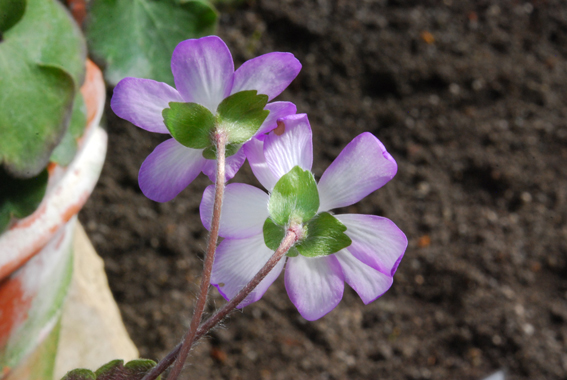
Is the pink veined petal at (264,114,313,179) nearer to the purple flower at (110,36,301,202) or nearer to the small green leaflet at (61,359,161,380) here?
the purple flower at (110,36,301,202)

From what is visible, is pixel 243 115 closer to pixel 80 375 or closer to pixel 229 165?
pixel 229 165

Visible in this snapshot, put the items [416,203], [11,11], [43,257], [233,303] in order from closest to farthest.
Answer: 1. [233,303]
2. [11,11]
3. [43,257]
4. [416,203]

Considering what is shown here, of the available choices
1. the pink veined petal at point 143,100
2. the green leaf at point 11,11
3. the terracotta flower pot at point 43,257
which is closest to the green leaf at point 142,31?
the terracotta flower pot at point 43,257

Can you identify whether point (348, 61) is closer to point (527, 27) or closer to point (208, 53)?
point (527, 27)

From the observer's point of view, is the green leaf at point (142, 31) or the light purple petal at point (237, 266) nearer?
the light purple petal at point (237, 266)

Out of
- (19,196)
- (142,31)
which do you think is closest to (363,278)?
(19,196)

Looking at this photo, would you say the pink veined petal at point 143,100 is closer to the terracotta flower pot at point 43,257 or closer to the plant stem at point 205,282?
the plant stem at point 205,282
